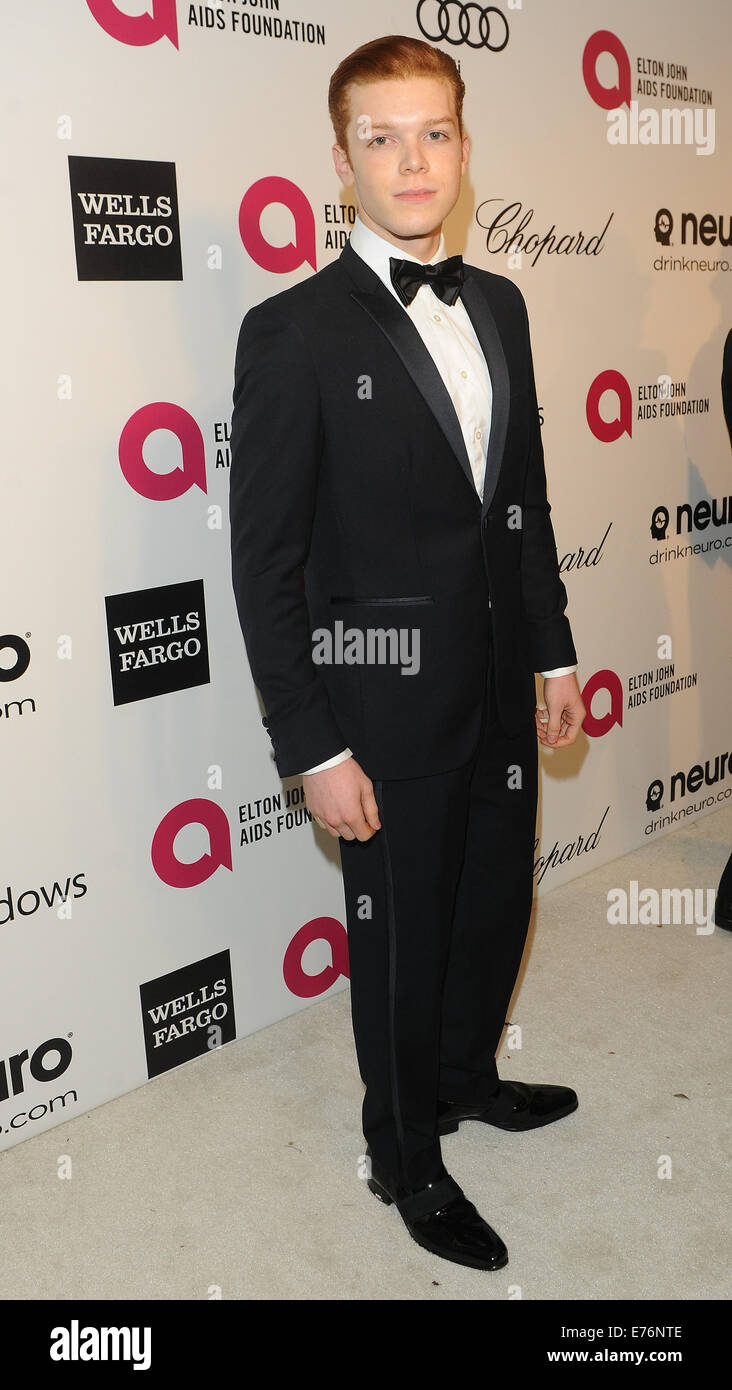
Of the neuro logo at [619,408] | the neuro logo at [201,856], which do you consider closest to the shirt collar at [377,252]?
the neuro logo at [201,856]

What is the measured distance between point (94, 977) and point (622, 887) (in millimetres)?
1557

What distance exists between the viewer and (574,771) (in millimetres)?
3273

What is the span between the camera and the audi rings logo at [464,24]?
252 centimetres

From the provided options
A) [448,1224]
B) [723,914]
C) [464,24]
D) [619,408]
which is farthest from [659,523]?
[448,1224]

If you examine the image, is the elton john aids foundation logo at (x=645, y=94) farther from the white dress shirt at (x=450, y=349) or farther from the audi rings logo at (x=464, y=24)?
the white dress shirt at (x=450, y=349)

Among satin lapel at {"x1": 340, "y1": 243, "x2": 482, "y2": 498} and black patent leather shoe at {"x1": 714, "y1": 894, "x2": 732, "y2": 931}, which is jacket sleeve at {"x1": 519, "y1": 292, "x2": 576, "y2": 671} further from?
black patent leather shoe at {"x1": 714, "y1": 894, "x2": 732, "y2": 931}

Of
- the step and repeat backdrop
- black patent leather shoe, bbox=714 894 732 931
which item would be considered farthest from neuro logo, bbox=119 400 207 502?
black patent leather shoe, bbox=714 894 732 931

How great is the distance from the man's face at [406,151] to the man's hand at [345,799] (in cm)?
79

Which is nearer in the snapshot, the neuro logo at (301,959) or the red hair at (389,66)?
the red hair at (389,66)

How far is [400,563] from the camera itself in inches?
68.9

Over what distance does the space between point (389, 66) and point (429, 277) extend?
0.29 m

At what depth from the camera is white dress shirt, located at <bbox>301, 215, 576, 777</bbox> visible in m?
1.77
